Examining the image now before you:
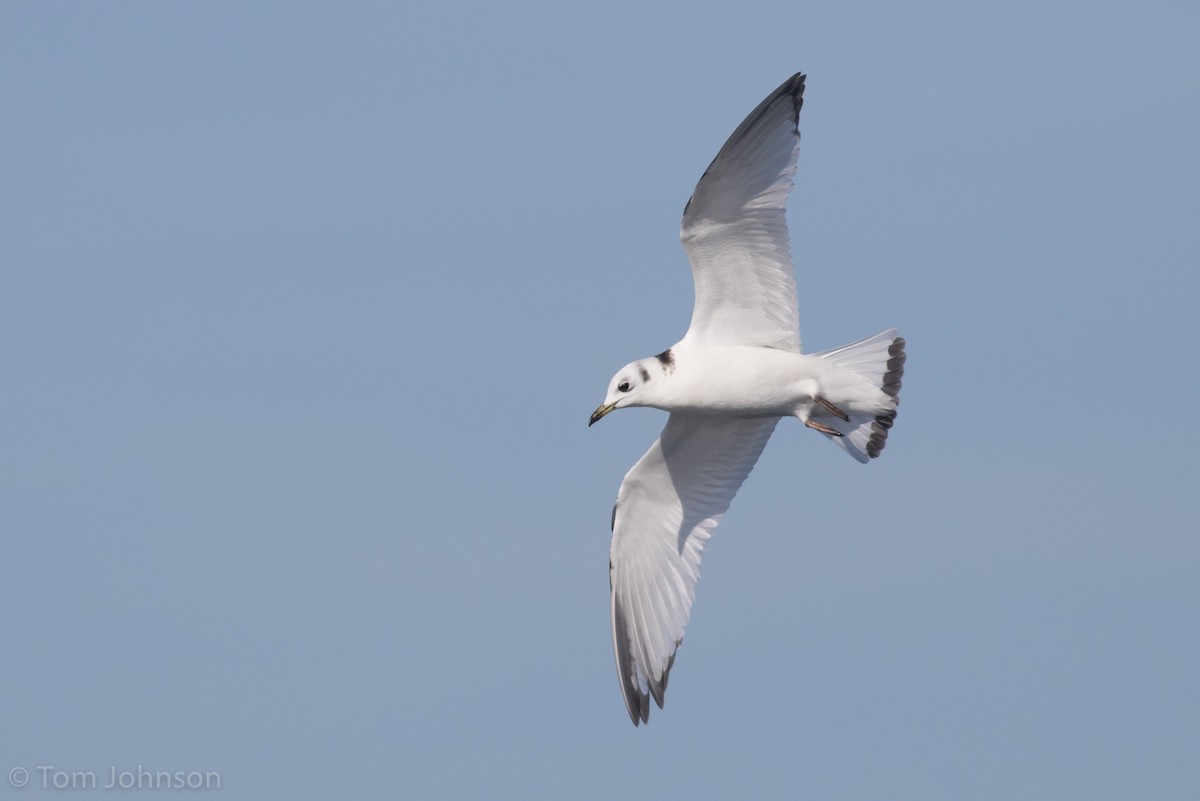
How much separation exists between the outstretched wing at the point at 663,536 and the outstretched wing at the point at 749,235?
1.52 m

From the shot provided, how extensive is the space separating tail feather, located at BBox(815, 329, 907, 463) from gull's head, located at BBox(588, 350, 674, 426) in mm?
1471

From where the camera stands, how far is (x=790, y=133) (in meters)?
16.0

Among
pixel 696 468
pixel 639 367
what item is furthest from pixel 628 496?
pixel 639 367

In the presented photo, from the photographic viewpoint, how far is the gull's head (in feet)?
56.1

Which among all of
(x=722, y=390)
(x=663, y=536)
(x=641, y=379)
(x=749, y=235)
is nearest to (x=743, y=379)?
(x=722, y=390)

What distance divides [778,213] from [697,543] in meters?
3.82

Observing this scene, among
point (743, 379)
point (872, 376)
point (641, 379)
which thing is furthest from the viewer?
point (872, 376)

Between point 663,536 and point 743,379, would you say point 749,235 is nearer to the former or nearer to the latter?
point 743,379

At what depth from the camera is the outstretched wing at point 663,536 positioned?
18422 mm

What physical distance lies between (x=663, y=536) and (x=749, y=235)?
3.62 meters

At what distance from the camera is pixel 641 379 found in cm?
1712

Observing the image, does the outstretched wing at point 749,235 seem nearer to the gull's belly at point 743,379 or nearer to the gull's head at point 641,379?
the gull's belly at point 743,379

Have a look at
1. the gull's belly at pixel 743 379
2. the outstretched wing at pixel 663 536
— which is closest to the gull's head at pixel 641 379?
the gull's belly at pixel 743 379

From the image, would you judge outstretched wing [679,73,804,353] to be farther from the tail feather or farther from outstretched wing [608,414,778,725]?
outstretched wing [608,414,778,725]
